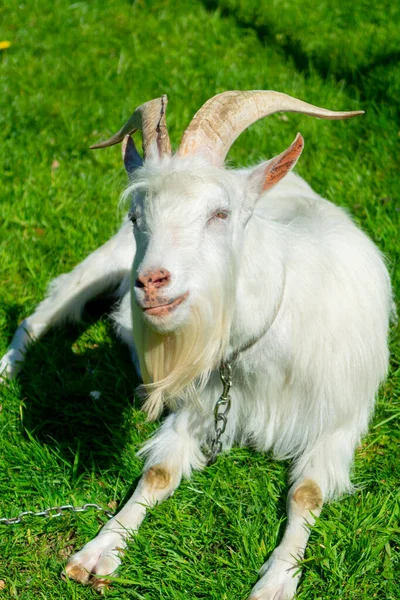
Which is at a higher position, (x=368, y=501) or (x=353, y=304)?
(x=353, y=304)

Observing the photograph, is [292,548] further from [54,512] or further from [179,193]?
[179,193]

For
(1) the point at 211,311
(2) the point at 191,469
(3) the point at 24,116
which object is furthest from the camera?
(3) the point at 24,116

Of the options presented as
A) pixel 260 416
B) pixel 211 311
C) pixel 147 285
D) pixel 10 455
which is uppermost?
pixel 147 285

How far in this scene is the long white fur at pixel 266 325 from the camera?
107 inches

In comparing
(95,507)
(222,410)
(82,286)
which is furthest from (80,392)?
(222,410)

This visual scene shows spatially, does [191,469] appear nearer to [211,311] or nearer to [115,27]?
[211,311]

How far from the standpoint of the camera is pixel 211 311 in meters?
2.74

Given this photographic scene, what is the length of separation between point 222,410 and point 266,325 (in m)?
0.62

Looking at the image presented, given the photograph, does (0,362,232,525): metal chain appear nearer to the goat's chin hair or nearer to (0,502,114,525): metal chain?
(0,502,114,525): metal chain

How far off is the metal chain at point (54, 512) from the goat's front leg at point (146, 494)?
12cm

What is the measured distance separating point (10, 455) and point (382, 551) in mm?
1679

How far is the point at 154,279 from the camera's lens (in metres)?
2.54

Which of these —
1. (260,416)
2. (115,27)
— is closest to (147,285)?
Answer: (260,416)

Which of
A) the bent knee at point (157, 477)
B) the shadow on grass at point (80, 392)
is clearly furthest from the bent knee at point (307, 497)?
the shadow on grass at point (80, 392)
